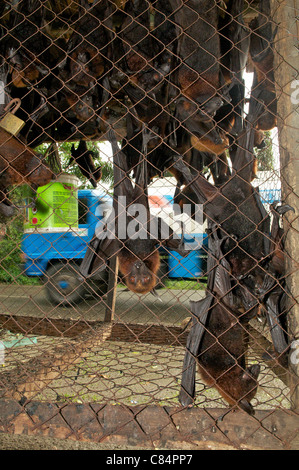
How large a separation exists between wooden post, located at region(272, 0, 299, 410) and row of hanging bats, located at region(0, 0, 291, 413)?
81 mm

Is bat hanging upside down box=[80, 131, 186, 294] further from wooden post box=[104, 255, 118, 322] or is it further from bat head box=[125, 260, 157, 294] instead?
wooden post box=[104, 255, 118, 322]

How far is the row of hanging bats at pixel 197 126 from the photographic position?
2.21 metres

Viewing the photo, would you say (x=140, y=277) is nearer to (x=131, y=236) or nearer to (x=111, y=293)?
(x=131, y=236)

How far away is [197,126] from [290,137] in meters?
0.89

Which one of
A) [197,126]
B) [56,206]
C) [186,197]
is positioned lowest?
[56,206]

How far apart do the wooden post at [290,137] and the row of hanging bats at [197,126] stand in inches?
3.2

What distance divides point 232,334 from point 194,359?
31 centimetres

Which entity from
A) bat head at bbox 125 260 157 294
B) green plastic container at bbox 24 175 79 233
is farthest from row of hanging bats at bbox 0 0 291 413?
green plastic container at bbox 24 175 79 233

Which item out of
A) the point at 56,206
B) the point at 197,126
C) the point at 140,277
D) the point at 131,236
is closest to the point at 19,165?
the point at 131,236

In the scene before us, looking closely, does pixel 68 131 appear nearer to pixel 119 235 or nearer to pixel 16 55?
pixel 16 55

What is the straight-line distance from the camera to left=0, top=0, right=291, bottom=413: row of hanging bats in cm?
221

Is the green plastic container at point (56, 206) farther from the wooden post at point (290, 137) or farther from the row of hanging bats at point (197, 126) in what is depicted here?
the wooden post at point (290, 137)

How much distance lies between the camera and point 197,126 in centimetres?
274
